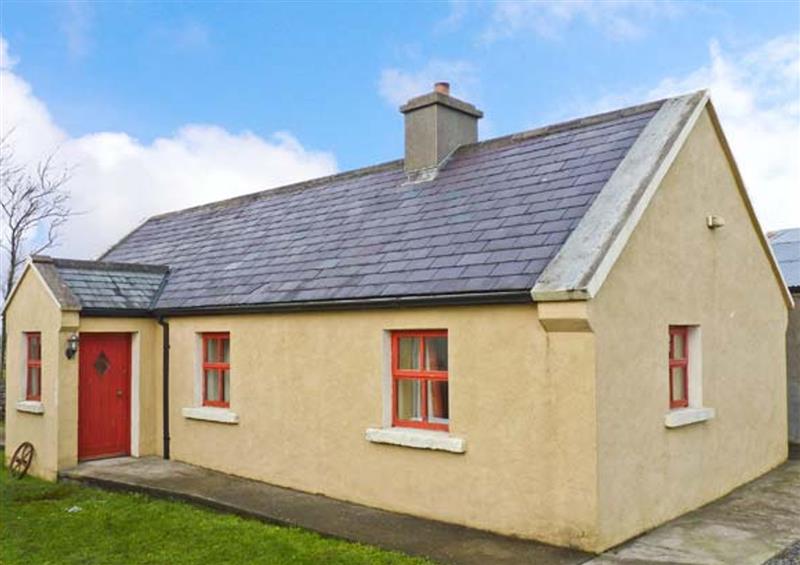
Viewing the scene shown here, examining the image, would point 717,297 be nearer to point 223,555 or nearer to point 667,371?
point 667,371

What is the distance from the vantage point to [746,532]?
7883 mm

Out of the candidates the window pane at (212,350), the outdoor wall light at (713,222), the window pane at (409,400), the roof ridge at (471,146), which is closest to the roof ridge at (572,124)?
the roof ridge at (471,146)

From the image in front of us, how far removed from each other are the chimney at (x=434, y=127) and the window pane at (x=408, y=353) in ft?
14.4

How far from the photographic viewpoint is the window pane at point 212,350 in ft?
39.9

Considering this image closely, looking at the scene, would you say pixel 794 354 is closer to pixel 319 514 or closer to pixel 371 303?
pixel 371 303

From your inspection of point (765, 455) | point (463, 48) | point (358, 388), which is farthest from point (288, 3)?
point (765, 455)

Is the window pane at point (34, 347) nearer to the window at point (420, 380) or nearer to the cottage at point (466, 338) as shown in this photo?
the cottage at point (466, 338)

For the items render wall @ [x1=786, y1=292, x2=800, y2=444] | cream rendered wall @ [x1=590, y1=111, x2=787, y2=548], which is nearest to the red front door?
cream rendered wall @ [x1=590, y1=111, x2=787, y2=548]

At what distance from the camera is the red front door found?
40.5 ft

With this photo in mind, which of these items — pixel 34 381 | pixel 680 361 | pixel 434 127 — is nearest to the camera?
pixel 680 361

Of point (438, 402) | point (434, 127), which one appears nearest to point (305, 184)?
point (434, 127)

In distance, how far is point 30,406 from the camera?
1256 centimetres

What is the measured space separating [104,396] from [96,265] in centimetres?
267

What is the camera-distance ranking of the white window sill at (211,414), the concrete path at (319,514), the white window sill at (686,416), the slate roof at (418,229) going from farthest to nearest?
the white window sill at (211,414)
the slate roof at (418,229)
the white window sill at (686,416)
the concrete path at (319,514)
